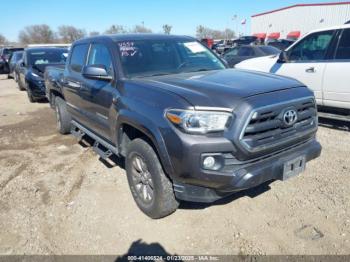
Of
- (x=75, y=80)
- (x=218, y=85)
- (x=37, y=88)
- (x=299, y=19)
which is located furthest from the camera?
(x=299, y=19)

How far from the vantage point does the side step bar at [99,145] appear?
4314mm

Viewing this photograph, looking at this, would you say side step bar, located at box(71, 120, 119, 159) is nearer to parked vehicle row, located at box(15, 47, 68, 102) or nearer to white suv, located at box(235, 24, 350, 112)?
white suv, located at box(235, 24, 350, 112)

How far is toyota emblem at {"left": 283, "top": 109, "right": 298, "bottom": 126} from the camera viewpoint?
309 cm

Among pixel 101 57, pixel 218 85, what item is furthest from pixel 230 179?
pixel 101 57

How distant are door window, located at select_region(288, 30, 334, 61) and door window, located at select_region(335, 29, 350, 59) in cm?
25

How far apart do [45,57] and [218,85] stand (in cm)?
986

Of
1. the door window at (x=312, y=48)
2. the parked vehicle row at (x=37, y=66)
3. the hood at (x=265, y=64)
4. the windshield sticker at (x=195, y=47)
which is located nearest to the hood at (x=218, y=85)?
the windshield sticker at (x=195, y=47)

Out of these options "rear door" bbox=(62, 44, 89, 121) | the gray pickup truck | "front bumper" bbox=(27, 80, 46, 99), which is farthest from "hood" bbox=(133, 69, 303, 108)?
"front bumper" bbox=(27, 80, 46, 99)

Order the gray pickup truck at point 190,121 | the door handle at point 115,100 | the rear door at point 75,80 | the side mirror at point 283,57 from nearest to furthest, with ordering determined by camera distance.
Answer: the gray pickup truck at point 190,121 < the door handle at point 115,100 < the rear door at point 75,80 < the side mirror at point 283,57

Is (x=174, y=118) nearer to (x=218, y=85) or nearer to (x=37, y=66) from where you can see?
(x=218, y=85)

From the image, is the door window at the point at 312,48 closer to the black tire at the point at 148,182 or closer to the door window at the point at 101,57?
the door window at the point at 101,57

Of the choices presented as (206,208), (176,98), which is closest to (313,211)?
(206,208)

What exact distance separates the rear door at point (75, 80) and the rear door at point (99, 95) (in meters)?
0.22

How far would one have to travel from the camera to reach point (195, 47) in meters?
4.68
